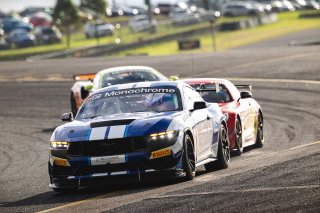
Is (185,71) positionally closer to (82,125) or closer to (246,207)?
(82,125)

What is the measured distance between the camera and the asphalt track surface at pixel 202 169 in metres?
9.87

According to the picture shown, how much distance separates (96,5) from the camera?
81.4 metres

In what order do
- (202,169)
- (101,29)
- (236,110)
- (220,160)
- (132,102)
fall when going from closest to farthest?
(132,102)
(220,160)
(202,169)
(236,110)
(101,29)

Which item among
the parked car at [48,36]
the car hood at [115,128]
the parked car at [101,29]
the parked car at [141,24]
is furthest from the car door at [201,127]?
the parked car at [101,29]

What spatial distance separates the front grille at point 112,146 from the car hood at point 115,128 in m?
0.05

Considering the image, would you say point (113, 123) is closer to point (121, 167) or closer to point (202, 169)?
point (121, 167)

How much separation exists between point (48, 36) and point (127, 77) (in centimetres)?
4543

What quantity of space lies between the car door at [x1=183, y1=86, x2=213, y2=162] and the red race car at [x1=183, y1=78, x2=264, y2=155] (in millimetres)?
3067

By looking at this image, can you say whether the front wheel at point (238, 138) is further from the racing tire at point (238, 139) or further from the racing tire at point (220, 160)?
the racing tire at point (220, 160)

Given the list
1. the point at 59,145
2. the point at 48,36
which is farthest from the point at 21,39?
the point at 59,145

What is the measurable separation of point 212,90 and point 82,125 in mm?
5720

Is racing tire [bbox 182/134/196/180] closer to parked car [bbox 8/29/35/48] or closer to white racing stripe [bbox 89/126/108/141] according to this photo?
white racing stripe [bbox 89/126/108/141]

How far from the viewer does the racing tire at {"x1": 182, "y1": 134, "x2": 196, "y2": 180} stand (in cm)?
1209

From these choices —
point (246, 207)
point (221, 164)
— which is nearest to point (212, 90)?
point (221, 164)
